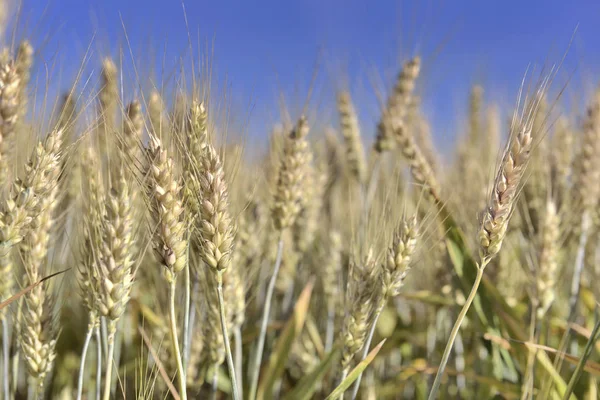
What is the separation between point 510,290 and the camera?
245 centimetres

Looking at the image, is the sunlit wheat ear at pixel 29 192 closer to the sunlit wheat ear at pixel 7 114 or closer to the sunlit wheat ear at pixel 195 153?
the sunlit wheat ear at pixel 7 114

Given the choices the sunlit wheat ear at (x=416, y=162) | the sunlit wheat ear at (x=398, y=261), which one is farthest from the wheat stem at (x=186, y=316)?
the sunlit wheat ear at (x=416, y=162)

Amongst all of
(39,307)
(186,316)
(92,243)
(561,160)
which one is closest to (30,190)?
(92,243)

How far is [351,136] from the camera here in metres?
2.50

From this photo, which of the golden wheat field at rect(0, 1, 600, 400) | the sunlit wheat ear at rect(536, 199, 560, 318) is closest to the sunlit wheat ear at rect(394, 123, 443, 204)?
the golden wheat field at rect(0, 1, 600, 400)

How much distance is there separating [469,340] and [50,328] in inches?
71.5

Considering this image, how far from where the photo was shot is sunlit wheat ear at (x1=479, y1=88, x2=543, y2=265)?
1035mm

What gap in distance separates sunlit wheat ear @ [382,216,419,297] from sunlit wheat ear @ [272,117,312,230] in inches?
18.7

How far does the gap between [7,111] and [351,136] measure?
1618 mm

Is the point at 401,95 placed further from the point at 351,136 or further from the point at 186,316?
the point at 186,316

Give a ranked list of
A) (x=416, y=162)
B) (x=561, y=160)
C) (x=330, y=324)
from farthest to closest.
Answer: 1. (x=561, y=160)
2. (x=330, y=324)
3. (x=416, y=162)

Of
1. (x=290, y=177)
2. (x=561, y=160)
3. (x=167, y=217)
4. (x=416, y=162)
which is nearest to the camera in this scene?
(x=167, y=217)

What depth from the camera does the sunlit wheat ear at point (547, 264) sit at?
159 cm

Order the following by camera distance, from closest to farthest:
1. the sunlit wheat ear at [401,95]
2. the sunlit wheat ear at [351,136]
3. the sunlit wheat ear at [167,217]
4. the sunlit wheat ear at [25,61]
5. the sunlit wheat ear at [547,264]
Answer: the sunlit wheat ear at [167,217] → the sunlit wheat ear at [25,61] → the sunlit wheat ear at [547,264] → the sunlit wheat ear at [401,95] → the sunlit wheat ear at [351,136]
